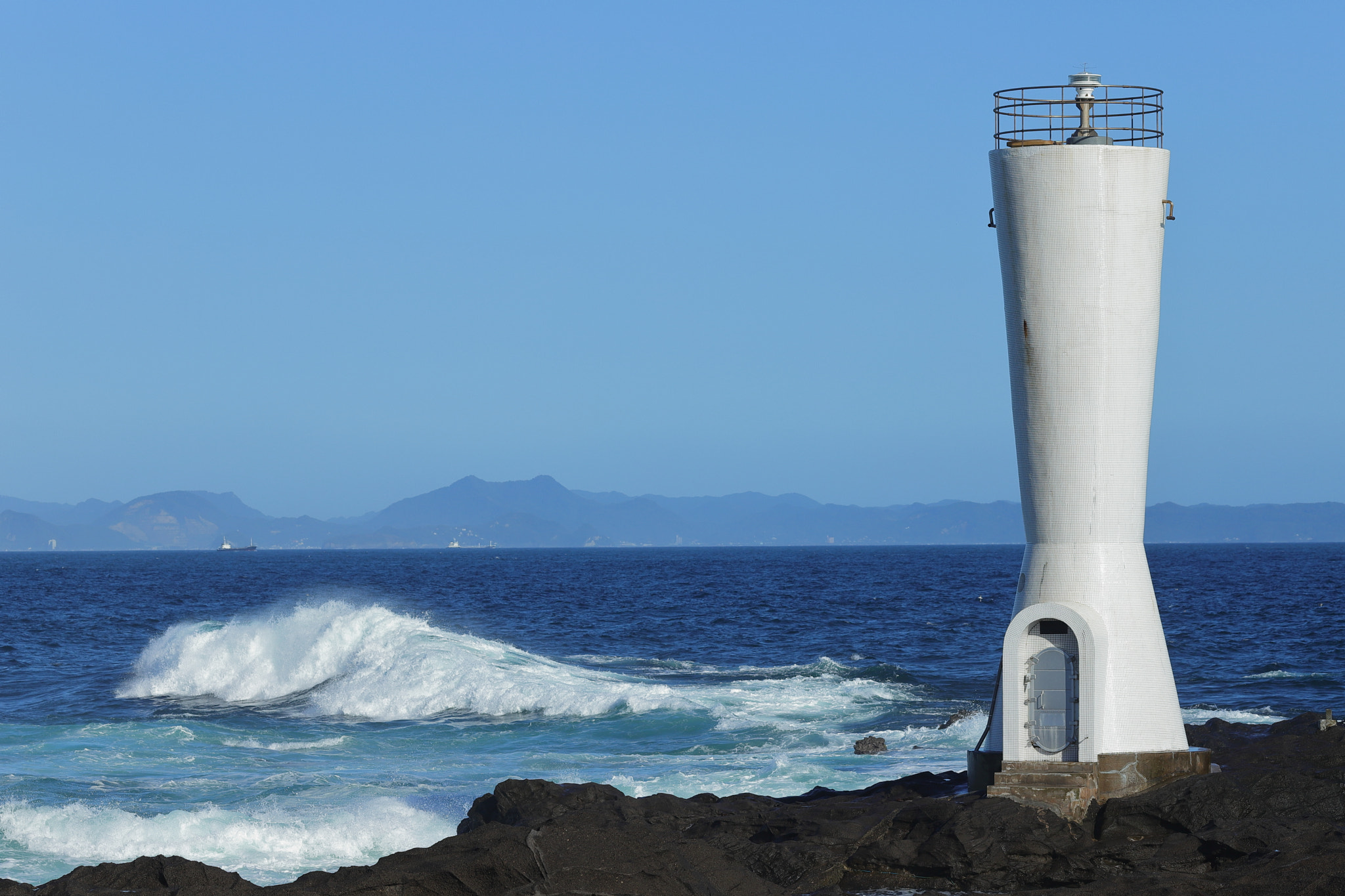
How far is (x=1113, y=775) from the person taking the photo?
1080cm

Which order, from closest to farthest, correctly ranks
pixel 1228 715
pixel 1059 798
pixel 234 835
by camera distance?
pixel 1059 798
pixel 234 835
pixel 1228 715

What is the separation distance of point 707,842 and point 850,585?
6209cm

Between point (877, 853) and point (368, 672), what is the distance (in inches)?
782

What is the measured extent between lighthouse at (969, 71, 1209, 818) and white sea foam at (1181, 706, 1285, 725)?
31.1 ft

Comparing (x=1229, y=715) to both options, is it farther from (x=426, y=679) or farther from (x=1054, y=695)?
(x=426, y=679)

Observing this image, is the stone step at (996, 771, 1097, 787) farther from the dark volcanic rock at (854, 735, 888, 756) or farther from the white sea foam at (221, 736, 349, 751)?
the white sea foam at (221, 736, 349, 751)

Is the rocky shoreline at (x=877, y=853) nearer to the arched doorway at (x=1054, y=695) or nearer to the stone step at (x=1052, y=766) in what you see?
the stone step at (x=1052, y=766)

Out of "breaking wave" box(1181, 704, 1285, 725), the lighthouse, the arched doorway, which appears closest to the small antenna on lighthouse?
the lighthouse

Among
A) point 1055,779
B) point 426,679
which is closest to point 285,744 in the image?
point 426,679

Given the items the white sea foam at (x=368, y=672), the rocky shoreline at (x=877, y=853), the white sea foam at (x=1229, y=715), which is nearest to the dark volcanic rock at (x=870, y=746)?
the white sea foam at (x=1229, y=715)

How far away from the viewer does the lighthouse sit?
10938 millimetres

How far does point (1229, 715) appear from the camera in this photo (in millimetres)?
20969

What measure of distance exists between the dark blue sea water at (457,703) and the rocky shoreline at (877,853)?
349cm

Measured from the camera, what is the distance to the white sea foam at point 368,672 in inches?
954
